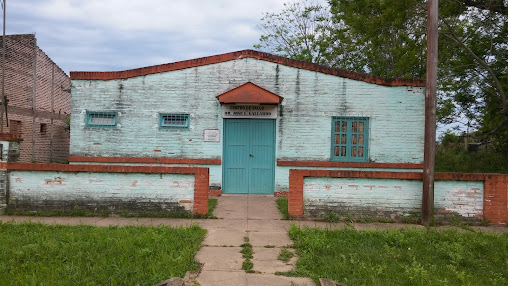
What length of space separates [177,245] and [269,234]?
178 cm

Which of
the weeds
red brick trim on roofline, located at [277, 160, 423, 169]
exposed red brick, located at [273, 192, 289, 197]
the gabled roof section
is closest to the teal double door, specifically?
exposed red brick, located at [273, 192, 289, 197]

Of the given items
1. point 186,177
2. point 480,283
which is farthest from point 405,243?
point 186,177

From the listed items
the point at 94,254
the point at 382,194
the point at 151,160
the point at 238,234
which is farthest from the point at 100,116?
the point at 382,194

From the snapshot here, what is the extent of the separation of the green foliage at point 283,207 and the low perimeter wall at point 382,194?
265mm

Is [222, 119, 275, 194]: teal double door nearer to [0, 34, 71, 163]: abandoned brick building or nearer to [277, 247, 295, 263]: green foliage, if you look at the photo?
[277, 247, 295, 263]: green foliage

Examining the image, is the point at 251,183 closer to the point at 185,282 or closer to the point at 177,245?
the point at 177,245

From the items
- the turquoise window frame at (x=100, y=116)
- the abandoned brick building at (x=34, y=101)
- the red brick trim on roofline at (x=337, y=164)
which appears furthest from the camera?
the abandoned brick building at (x=34, y=101)

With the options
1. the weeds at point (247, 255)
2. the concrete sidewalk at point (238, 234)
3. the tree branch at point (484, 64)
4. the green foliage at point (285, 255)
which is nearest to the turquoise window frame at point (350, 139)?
the concrete sidewalk at point (238, 234)

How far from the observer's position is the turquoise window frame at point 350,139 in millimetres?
10906

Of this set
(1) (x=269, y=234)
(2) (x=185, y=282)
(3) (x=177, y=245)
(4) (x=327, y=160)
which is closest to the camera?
(2) (x=185, y=282)

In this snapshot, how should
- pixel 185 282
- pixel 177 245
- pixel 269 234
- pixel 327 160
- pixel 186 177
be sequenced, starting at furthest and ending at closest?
1. pixel 327 160
2. pixel 186 177
3. pixel 269 234
4. pixel 177 245
5. pixel 185 282

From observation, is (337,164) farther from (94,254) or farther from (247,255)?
(94,254)

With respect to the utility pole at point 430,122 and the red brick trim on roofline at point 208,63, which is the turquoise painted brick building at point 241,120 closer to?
the red brick trim on roofline at point 208,63

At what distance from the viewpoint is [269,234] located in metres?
6.73
